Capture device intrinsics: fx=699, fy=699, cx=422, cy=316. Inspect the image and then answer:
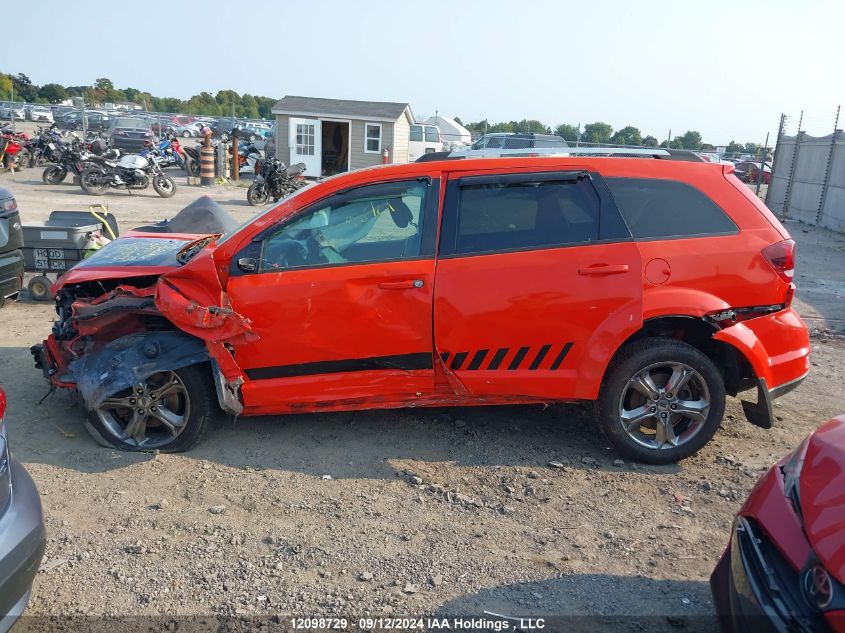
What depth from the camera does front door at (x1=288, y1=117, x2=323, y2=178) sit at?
27156 mm

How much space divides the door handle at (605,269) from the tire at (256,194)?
573 inches

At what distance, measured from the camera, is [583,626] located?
9.73ft

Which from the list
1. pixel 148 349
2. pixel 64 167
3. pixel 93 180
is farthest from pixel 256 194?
pixel 148 349

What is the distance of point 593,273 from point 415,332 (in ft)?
3.65

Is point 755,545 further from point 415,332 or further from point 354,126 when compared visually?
point 354,126

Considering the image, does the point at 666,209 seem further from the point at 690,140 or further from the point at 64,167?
the point at 690,140

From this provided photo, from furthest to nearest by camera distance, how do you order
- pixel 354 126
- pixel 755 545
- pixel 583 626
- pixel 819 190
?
pixel 354 126 → pixel 819 190 → pixel 583 626 → pixel 755 545

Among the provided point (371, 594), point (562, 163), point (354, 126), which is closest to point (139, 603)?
point (371, 594)

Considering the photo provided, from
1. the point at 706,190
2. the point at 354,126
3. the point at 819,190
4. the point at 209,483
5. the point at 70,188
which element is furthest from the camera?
the point at 354,126

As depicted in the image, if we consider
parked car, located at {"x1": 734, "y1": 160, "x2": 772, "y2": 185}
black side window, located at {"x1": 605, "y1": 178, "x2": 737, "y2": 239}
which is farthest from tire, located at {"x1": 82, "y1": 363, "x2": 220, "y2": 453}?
parked car, located at {"x1": 734, "y1": 160, "x2": 772, "y2": 185}

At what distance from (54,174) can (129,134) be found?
11044 millimetres

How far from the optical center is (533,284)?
13.5 feet

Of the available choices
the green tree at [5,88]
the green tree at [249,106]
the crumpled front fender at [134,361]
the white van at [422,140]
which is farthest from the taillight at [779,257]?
the green tree at [249,106]

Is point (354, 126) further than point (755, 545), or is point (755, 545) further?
point (354, 126)
